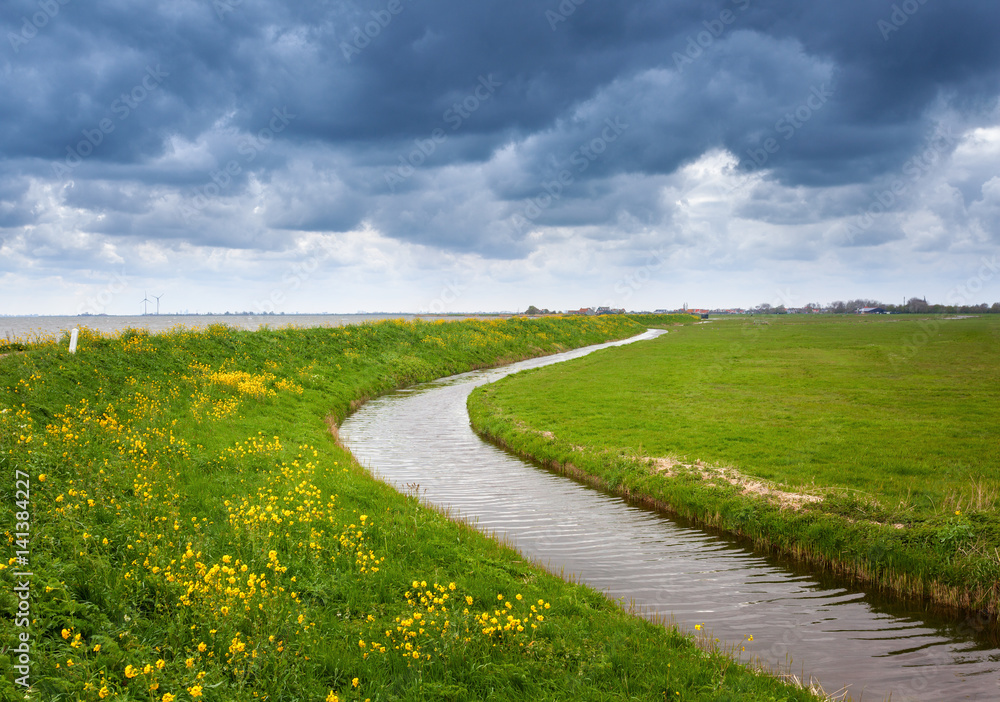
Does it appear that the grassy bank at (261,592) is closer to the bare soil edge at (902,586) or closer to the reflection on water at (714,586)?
the reflection on water at (714,586)

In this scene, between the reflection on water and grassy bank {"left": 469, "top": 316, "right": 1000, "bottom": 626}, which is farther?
grassy bank {"left": 469, "top": 316, "right": 1000, "bottom": 626}

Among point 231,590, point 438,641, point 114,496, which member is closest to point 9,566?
point 231,590

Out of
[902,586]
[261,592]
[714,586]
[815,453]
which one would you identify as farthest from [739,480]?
[261,592]

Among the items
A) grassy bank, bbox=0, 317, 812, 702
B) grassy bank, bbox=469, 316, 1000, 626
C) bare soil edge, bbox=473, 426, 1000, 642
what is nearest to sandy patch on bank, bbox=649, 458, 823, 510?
grassy bank, bbox=469, 316, 1000, 626

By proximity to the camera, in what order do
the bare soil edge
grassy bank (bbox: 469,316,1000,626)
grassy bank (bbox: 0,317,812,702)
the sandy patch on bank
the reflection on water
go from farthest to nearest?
the sandy patch on bank → grassy bank (bbox: 469,316,1000,626) → the bare soil edge → the reflection on water → grassy bank (bbox: 0,317,812,702)

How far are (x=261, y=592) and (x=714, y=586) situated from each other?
400 inches

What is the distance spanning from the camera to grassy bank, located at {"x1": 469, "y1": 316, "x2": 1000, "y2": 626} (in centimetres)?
1332

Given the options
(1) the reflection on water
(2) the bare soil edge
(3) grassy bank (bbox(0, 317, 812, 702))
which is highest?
(3) grassy bank (bbox(0, 317, 812, 702))

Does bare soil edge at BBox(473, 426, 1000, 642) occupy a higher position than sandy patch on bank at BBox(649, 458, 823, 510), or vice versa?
sandy patch on bank at BBox(649, 458, 823, 510)

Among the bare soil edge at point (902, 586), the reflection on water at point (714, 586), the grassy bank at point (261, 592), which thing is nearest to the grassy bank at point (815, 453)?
the bare soil edge at point (902, 586)

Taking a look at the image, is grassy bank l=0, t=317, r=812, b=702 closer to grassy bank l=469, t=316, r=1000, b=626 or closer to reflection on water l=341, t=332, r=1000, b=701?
reflection on water l=341, t=332, r=1000, b=701

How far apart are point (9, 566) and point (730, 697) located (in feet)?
37.3

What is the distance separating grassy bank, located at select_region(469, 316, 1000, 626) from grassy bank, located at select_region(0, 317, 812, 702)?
22.2 ft

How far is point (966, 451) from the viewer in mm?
19500
